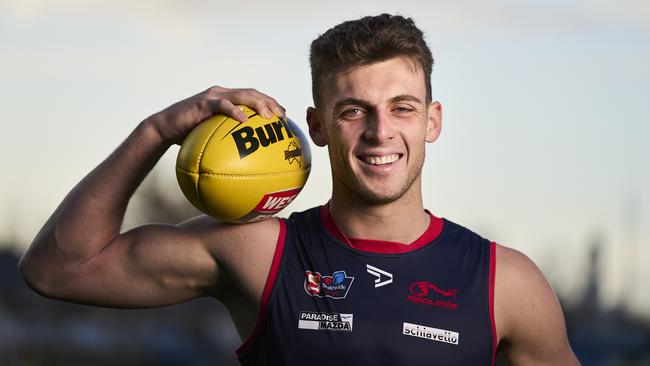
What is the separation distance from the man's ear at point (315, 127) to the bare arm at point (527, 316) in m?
1.02

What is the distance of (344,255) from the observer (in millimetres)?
5332

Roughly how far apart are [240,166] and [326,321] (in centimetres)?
81

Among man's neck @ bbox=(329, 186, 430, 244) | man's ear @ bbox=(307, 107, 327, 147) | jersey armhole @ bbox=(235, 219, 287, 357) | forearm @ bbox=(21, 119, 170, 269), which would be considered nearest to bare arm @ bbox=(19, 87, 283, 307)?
forearm @ bbox=(21, 119, 170, 269)

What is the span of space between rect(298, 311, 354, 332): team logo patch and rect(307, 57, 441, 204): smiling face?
562 millimetres

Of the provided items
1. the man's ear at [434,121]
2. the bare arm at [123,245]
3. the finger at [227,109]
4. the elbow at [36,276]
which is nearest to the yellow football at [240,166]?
the finger at [227,109]

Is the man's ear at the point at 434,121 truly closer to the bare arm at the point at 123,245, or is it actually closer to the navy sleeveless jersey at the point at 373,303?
the navy sleeveless jersey at the point at 373,303

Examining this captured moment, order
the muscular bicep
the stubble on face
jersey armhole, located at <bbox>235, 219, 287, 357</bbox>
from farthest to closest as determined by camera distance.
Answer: the muscular bicep
jersey armhole, located at <bbox>235, 219, 287, 357</bbox>
the stubble on face

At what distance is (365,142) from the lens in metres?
5.04

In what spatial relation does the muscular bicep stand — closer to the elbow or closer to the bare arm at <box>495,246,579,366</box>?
the elbow

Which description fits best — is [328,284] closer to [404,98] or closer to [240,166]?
[240,166]

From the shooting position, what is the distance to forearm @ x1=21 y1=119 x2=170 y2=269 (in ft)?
17.2

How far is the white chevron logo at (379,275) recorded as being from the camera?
5246 mm

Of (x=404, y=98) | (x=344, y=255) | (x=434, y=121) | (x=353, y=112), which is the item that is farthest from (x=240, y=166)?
(x=434, y=121)

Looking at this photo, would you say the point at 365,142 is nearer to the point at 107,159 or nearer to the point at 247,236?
the point at 247,236
